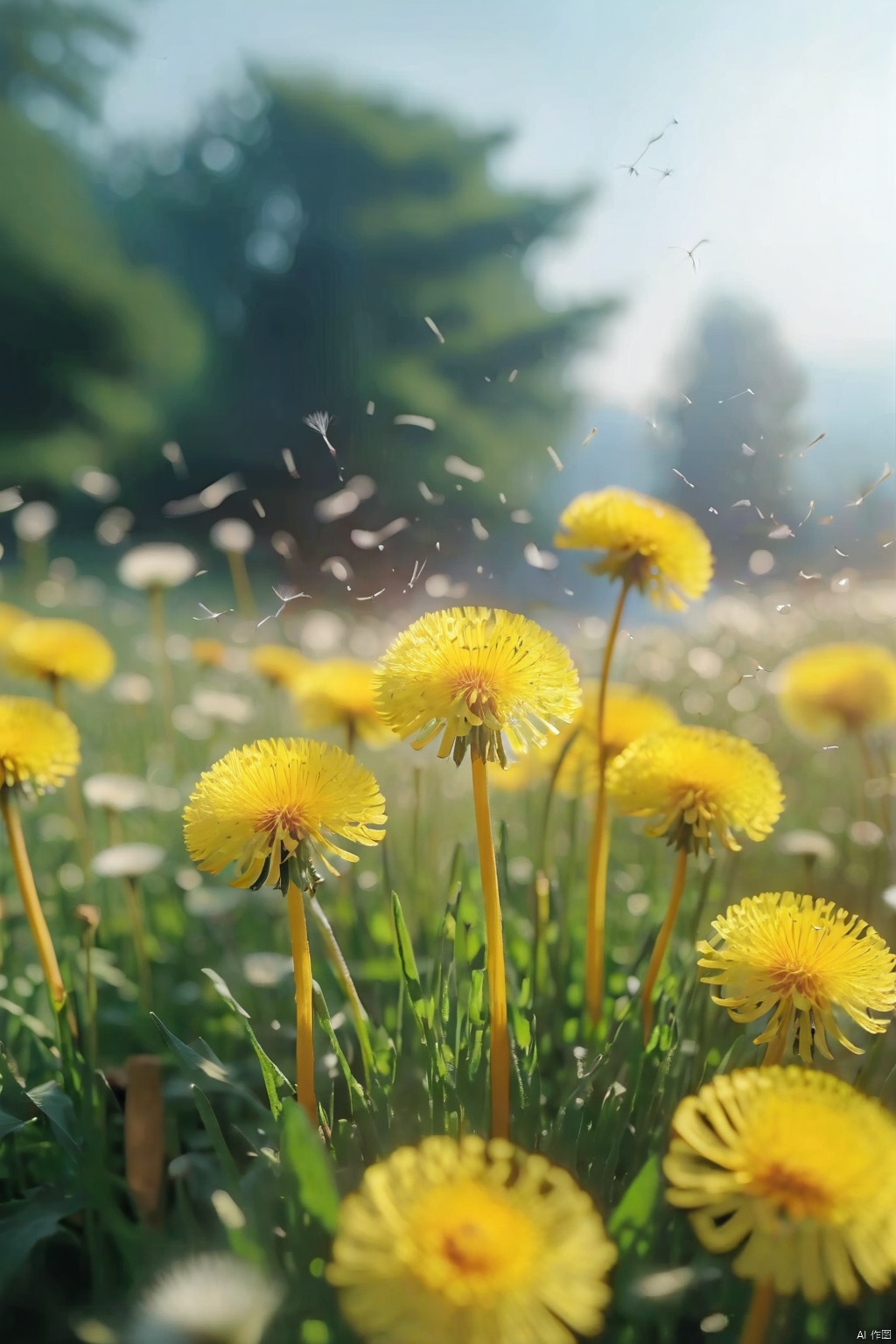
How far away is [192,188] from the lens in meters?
4.28

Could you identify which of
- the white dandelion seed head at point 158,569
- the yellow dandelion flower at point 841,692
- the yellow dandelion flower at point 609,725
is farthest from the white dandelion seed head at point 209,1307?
the white dandelion seed head at point 158,569

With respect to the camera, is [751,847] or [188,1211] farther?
[751,847]

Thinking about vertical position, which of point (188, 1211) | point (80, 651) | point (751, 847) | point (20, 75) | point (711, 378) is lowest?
point (188, 1211)

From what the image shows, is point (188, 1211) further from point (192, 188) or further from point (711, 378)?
point (192, 188)

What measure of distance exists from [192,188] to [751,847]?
399 cm

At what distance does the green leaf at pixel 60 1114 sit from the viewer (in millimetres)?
653

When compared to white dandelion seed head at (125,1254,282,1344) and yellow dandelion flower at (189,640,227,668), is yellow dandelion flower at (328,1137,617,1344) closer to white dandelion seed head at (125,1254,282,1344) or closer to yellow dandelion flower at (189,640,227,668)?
white dandelion seed head at (125,1254,282,1344)

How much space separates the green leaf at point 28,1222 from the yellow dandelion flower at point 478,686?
361 mm

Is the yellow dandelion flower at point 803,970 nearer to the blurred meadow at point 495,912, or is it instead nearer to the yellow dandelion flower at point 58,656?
the blurred meadow at point 495,912

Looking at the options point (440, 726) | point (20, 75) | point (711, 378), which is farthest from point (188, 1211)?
point (20, 75)

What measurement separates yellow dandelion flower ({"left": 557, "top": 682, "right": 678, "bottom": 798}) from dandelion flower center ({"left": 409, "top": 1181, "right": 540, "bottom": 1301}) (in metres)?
0.41

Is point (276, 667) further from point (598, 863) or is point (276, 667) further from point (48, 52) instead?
point (48, 52)

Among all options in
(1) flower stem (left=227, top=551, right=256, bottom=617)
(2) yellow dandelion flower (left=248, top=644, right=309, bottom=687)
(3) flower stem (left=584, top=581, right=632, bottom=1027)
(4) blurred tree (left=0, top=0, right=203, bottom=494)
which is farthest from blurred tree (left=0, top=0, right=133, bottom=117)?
(3) flower stem (left=584, top=581, right=632, bottom=1027)

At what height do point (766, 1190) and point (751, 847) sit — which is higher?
point (751, 847)
